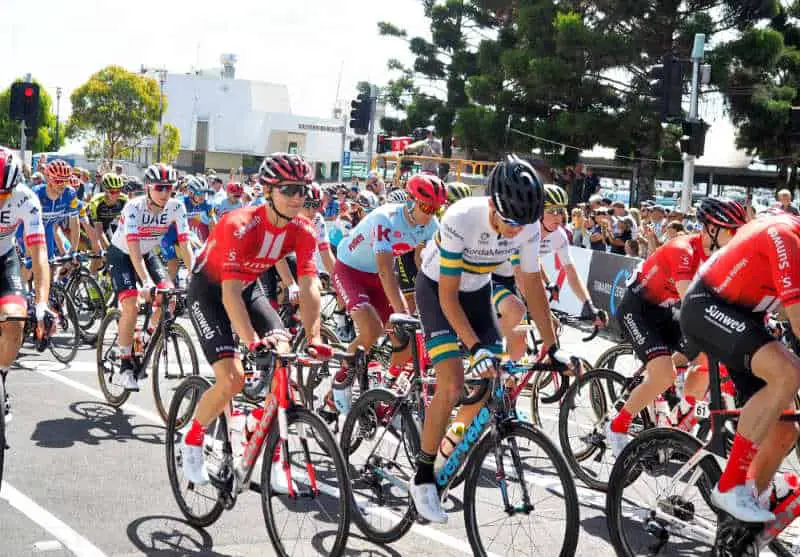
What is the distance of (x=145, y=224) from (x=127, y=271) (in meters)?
0.51

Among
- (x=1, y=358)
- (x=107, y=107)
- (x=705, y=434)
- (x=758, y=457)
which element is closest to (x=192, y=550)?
(x=1, y=358)

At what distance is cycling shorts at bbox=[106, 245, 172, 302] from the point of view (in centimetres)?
969

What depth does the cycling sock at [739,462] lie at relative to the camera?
484cm

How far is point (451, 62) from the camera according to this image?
5309cm

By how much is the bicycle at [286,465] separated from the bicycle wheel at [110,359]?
11.8 ft

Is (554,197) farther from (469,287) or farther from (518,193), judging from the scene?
(518,193)

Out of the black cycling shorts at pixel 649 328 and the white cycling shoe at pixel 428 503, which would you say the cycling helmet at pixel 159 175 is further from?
the white cycling shoe at pixel 428 503

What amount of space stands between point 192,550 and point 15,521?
44.4 inches

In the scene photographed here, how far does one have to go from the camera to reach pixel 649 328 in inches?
292

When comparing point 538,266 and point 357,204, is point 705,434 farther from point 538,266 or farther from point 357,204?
point 357,204

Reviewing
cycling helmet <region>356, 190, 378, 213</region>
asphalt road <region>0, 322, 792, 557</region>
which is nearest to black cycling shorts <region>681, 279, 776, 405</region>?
Answer: asphalt road <region>0, 322, 792, 557</region>

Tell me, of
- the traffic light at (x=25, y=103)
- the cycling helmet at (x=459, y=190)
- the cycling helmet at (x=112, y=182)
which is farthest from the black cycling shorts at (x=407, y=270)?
the traffic light at (x=25, y=103)

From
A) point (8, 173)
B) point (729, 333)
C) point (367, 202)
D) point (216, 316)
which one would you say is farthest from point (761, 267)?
point (367, 202)

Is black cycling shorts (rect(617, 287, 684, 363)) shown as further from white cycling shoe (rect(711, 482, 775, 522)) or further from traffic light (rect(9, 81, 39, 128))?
traffic light (rect(9, 81, 39, 128))
